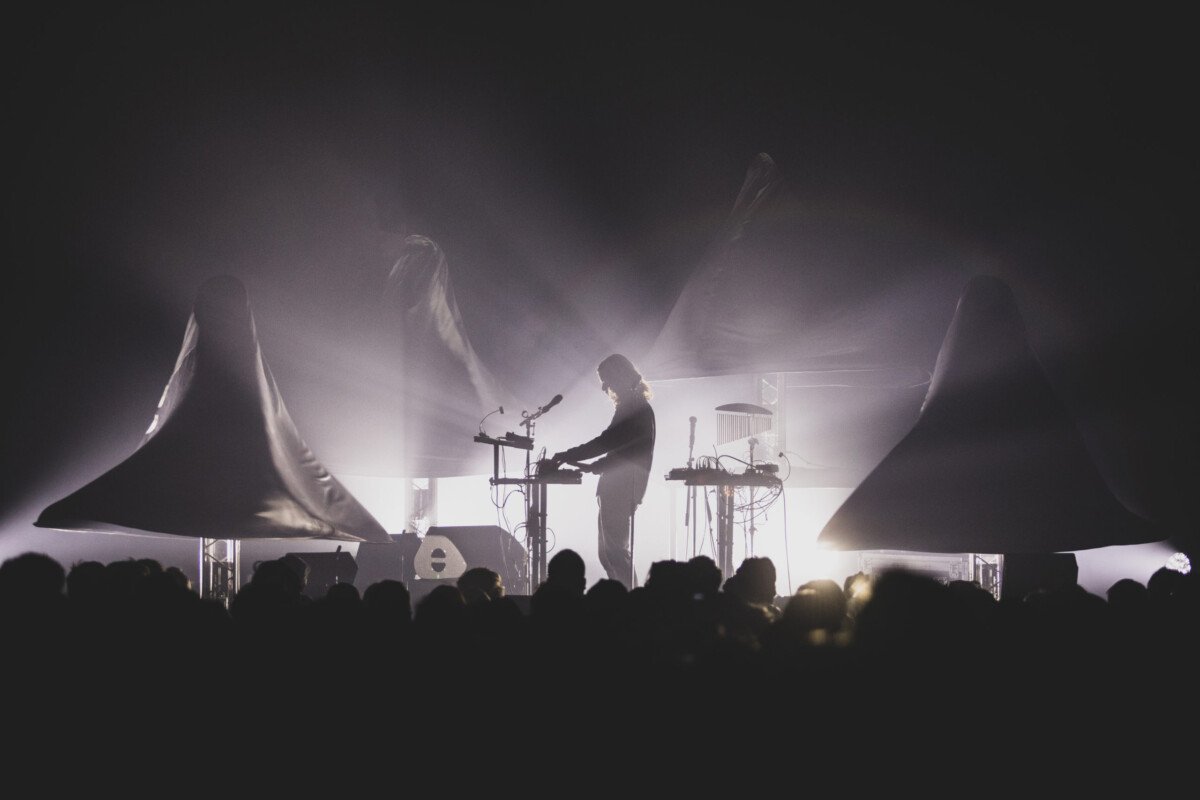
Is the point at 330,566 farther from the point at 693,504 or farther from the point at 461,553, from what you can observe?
the point at 693,504

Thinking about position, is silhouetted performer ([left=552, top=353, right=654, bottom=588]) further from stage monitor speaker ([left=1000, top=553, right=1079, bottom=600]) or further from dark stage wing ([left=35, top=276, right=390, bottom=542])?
stage monitor speaker ([left=1000, top=553, right=1079, bottom=600])

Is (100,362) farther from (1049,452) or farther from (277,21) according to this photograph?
(1049,452)

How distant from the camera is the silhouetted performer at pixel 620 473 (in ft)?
22.1

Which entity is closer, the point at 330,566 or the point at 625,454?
the point at 625,454

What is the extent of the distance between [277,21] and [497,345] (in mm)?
4089

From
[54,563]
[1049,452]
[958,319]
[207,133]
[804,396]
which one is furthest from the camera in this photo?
[804,396]

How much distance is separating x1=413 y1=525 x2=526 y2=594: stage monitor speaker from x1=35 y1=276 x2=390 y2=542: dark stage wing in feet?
6.32

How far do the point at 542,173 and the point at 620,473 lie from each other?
556cm

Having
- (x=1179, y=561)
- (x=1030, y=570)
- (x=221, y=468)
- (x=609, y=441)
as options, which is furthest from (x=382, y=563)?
(x=1179, y=561)

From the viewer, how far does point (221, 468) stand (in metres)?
6.48

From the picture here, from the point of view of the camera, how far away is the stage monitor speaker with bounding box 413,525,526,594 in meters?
8.74

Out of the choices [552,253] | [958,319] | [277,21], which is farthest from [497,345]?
[958,319]

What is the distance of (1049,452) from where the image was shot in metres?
6.34

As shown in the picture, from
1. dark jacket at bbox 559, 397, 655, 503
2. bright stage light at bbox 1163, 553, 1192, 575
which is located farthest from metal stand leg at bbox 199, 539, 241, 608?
bright stage light at bbox 1163, 553, 1192, 575
